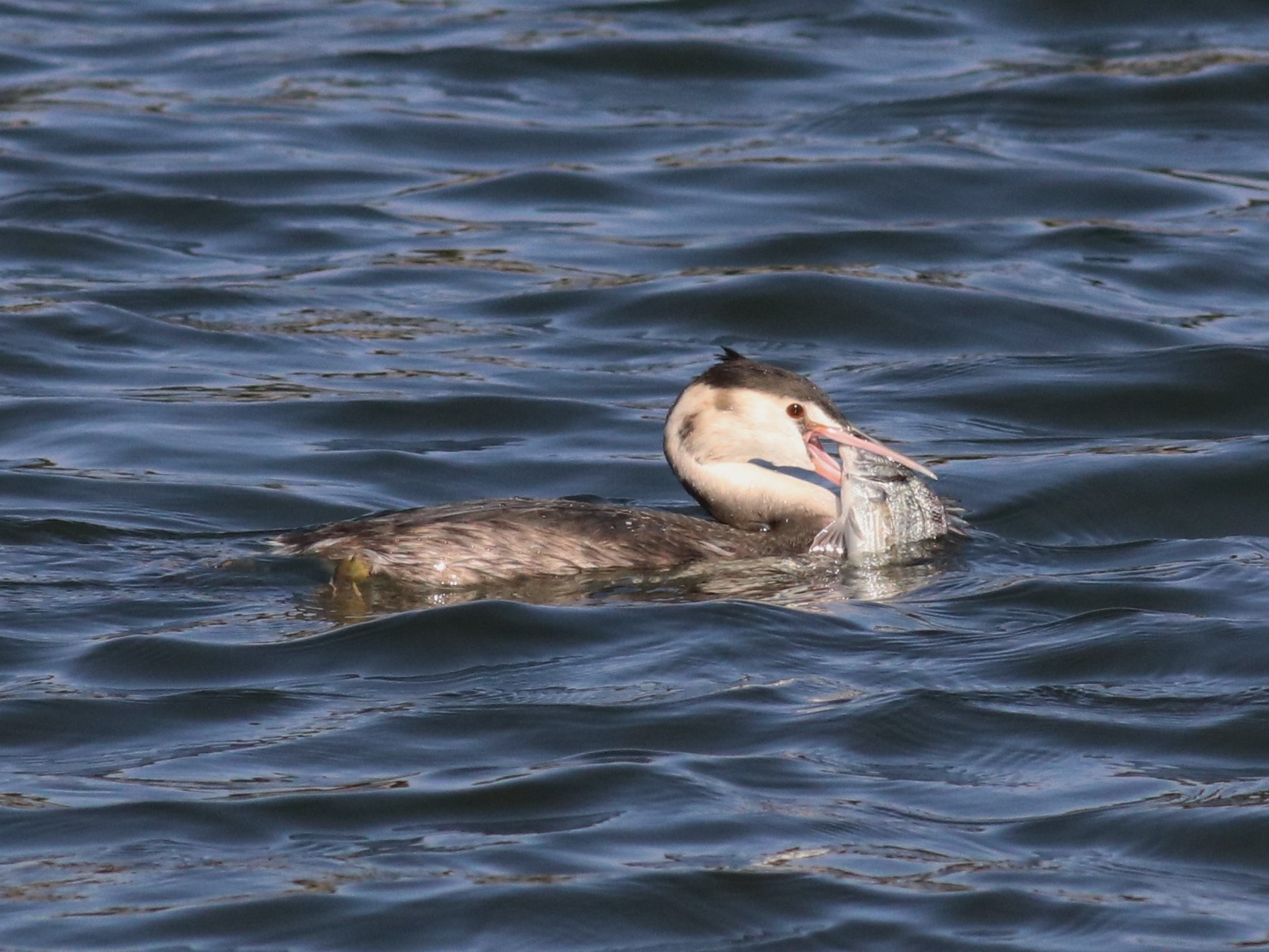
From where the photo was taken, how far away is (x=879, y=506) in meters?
8.93

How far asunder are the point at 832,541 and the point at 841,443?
391 mm

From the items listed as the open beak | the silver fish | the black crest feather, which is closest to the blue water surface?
the silver fish

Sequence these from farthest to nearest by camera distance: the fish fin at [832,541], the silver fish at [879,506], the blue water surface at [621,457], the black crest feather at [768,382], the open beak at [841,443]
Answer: the black crest feather at [768,382], the fish fin at [832,541], the silver fish at [879,506], the open beak at [841,443], the blue water surface at [621,457]

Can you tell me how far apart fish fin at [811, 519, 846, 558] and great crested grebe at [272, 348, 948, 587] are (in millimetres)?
21

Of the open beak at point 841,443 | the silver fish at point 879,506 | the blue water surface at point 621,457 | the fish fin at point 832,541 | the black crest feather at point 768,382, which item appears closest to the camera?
the blue water surface at point 621,457

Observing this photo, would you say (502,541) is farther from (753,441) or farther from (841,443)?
(841,443)

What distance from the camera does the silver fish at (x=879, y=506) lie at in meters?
8.92

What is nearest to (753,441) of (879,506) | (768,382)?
(768,382)

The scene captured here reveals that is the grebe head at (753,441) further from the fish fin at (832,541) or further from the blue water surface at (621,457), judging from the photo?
the blue water surface at (621,457)

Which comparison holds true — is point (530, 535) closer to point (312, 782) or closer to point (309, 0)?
point (312, 782)

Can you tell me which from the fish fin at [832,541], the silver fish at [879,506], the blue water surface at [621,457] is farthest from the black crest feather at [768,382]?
the blue water surface at [621,457]

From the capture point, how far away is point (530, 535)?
8.59 meters

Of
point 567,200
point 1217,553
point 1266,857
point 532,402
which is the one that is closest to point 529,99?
point 567,200

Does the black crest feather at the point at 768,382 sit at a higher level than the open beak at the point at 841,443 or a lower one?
higher
